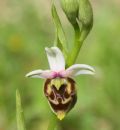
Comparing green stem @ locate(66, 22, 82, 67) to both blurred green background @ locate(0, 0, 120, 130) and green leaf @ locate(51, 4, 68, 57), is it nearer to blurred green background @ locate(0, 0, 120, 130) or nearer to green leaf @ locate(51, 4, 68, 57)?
green leaf @ locate(51, 4, 68, 57)

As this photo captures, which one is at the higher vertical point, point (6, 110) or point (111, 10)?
point (111, 10)

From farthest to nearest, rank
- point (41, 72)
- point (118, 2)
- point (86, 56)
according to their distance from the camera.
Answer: point (118, 2), point (86, 56), point (41, 72)

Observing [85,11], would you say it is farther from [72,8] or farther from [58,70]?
[58,70]

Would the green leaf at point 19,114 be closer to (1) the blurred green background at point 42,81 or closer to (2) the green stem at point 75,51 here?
(2) the green stem at point 75,51

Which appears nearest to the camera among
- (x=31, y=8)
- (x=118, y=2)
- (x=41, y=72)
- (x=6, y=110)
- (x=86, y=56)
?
(x=41, y=72)

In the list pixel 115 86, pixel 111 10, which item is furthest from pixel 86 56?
pixel 111 10

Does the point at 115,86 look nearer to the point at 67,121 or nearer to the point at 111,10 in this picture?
the point at 67,121

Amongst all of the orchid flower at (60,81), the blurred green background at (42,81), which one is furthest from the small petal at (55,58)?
the blurred green background at (42,81)
